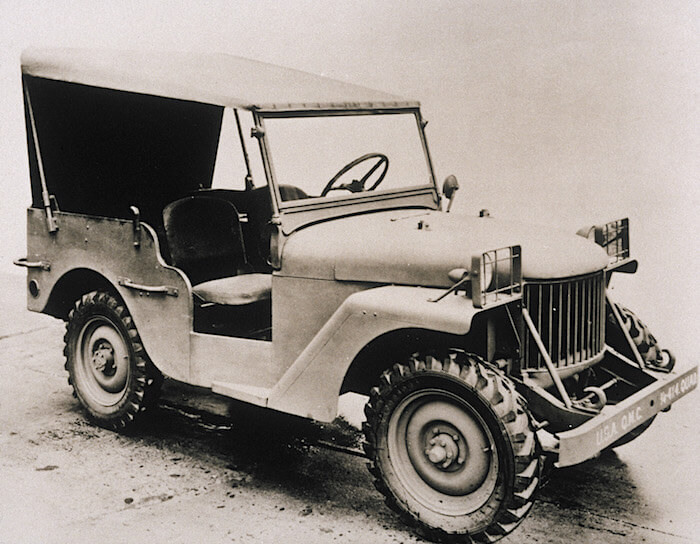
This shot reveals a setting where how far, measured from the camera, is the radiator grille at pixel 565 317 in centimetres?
379

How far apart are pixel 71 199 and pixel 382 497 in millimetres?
2743

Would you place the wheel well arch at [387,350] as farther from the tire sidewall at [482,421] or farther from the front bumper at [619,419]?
the front bumper at [619,419]

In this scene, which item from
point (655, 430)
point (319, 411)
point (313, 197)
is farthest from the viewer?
point (655, 430)

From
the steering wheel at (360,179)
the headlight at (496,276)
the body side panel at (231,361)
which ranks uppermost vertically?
the steering wheel at (360,179)

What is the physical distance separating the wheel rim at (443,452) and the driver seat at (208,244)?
1.40 metres

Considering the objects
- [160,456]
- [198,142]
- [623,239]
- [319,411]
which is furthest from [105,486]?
[623,239]

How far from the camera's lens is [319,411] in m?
3.99

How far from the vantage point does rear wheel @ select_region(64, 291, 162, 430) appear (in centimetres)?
493

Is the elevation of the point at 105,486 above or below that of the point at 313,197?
below

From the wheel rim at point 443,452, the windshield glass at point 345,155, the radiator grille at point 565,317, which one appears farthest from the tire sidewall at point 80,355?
the radiator grille at point 565,317

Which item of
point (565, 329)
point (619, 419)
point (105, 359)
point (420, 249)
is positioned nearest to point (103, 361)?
point (105, 359)

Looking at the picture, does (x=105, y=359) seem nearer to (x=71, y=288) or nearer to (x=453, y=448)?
(x=71, y=288)

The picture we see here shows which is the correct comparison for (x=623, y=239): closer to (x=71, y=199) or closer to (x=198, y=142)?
(x=198, y=142)

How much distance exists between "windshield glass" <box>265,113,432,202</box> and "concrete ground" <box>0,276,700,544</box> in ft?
4.89
